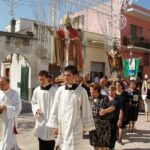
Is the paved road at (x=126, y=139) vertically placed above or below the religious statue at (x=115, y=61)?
below

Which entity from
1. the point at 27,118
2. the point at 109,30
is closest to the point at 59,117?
the point at 27,118

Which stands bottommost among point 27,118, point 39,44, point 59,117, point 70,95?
point 27,118

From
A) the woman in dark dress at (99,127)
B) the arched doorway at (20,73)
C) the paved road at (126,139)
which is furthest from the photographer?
the arched doorway at (20,73)

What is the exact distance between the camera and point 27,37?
20.1 metres

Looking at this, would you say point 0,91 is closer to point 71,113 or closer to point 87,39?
point 71,113

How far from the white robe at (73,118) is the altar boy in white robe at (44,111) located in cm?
91

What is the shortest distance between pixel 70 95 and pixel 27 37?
50.3ft

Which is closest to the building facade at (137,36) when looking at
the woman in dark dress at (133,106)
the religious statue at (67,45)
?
the religious statue at (67,45)

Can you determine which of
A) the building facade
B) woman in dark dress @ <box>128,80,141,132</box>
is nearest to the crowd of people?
woman in dark dress @ <box>128,80,141,132</box>

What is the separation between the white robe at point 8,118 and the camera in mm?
6078

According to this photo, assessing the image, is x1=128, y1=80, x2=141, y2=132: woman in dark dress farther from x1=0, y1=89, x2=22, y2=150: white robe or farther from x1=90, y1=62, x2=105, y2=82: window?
x1=90, y1=62, x2=105, y2=82: window

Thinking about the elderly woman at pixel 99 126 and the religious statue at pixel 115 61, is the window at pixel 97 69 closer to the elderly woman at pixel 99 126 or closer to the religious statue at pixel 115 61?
the religious statue at pixel 115 61

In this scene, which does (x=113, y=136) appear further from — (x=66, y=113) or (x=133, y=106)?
(x=133, y=106)

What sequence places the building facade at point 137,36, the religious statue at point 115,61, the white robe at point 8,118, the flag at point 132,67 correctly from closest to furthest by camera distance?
the white robe at point 8,118, the flag at point 132,67, the religious statue at point 115,61, the building facade at point 137,36
